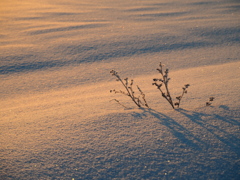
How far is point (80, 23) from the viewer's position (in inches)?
181

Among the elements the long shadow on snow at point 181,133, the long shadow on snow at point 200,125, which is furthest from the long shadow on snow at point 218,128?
the long shadow on snow at point 181,133

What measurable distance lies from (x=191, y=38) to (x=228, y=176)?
3.07 meters

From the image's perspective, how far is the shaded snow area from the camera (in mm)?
1307

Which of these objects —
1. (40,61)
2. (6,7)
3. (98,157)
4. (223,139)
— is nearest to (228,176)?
(223,139)

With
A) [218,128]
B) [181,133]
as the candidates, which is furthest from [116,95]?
[218,128]

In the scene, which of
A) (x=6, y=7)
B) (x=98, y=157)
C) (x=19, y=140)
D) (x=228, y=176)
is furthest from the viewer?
(x=6, y=7)

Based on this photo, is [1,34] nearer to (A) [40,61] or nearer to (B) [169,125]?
(A) [40,61]

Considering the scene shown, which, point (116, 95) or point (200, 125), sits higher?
point (116, 95)

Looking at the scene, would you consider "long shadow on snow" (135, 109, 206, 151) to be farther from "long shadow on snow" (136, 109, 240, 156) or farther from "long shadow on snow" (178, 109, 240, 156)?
"long shadow on snow" (178, 109, 240, 156)

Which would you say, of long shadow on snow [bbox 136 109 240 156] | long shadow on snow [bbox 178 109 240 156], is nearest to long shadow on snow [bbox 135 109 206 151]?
long shadow on snow [bbox 136 109 240 156]

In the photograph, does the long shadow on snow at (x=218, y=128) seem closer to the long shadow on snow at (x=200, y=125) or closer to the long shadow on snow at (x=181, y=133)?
the long shadow on snow at (x=200, y=125)

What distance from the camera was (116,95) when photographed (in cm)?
231

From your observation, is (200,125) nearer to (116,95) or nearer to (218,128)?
(218,128)

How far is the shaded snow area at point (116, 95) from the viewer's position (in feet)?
4.29
